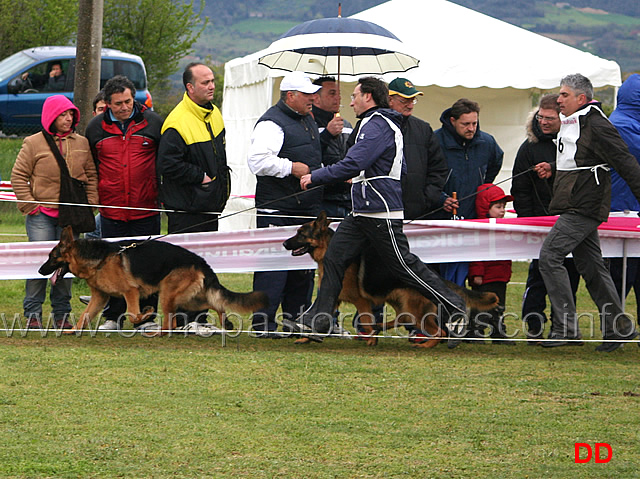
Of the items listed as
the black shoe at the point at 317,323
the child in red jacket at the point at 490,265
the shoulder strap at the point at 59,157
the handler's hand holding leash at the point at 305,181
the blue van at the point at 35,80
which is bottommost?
the black shoe at the point at 317,323

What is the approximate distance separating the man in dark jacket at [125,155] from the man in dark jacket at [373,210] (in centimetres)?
147

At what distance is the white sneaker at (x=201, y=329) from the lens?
22.8 ft

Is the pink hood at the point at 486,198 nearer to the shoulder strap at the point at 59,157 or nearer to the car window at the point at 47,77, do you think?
the shoulder strap at the point at 59,157

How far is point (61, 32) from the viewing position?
1433 inches

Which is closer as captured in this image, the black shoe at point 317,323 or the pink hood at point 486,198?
the black shoe at point 317,323

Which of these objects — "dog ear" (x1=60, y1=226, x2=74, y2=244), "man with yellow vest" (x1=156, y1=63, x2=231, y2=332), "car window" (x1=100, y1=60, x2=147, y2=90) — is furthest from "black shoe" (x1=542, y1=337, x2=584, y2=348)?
"car window" (x1=100, y1=60, x2=147, y2=90)

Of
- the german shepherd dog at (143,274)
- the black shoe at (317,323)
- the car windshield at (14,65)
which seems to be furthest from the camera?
the car windshield at (14,65)

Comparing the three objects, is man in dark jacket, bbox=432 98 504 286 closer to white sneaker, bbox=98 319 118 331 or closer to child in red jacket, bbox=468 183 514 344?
child in red jacket, bbox=468 183 514 344

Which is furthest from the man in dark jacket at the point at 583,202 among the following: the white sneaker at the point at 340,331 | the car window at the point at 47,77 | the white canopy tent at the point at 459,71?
the car window at the point at 47,77

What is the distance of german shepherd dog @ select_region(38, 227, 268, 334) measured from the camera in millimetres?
6699

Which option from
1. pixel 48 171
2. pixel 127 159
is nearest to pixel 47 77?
pixel 48 171

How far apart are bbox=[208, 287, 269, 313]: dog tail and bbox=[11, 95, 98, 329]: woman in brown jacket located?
4.15 feet

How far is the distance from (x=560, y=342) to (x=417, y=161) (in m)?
1.70

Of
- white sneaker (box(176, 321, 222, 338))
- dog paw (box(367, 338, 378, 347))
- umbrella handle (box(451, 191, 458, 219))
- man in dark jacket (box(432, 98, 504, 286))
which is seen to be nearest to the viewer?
dog paw (box(367, 338, 378, 347))
